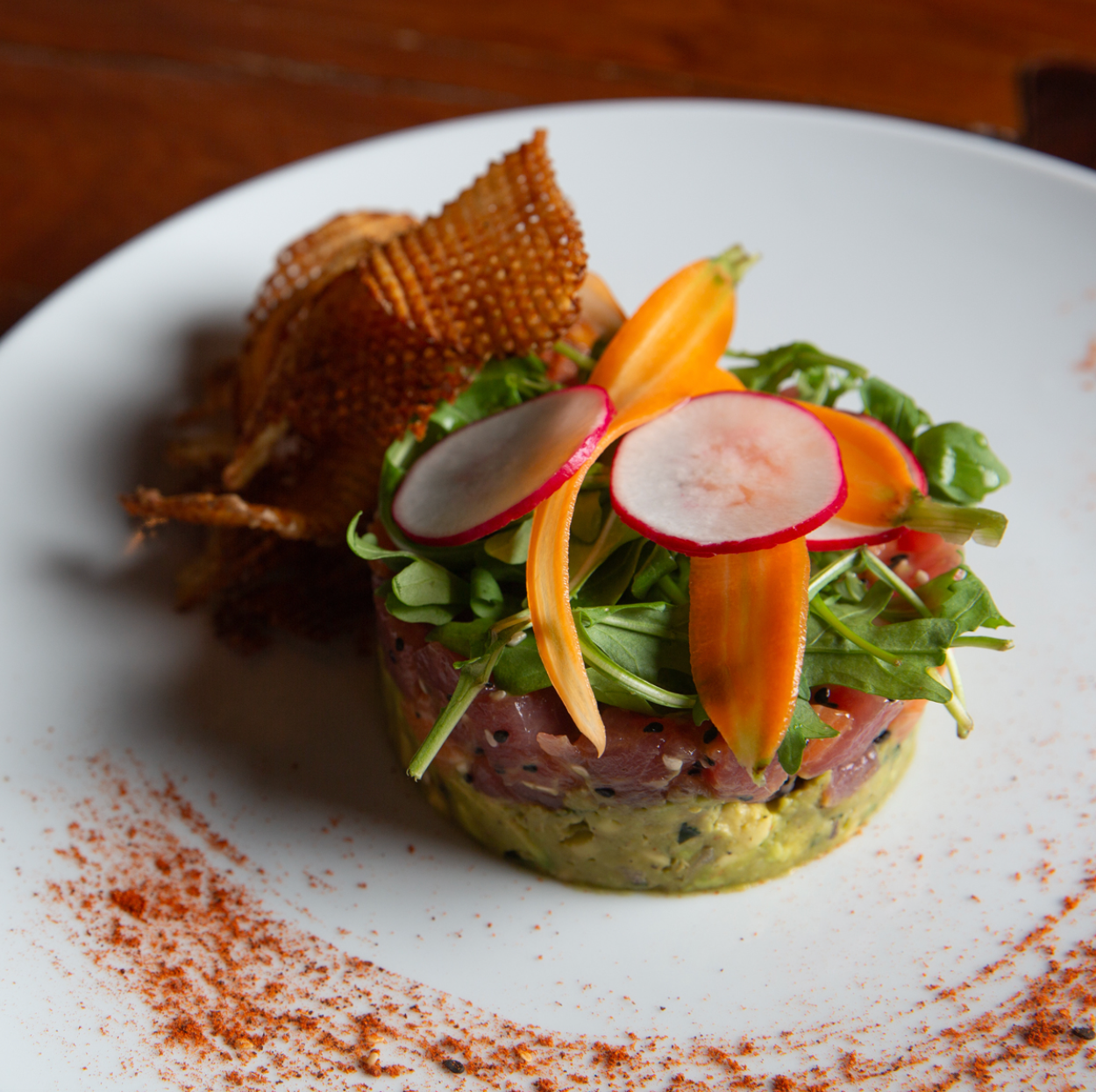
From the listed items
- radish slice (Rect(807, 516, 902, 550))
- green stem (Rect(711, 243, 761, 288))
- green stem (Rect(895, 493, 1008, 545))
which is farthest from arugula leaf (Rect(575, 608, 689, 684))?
green stem (Rect(711, 243, 761, 288))

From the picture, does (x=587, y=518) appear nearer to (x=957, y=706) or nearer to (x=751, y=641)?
(x=751, y=641)

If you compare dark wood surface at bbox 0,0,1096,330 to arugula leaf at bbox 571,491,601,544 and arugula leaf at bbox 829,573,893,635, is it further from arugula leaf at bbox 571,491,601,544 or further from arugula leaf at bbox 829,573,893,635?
arugula leaf at bbox 829,573,893,635

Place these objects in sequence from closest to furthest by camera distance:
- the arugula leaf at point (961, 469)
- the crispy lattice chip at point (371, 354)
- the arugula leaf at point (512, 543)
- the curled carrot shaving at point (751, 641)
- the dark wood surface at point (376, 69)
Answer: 1. the curled carrot shaving at point (751, 641)
2. the arugula leaf at point (512, 543)
3. the arugula leaf at point (961, 469)
4. the crispy lattice chip at point (371, 354)
5. the dark wood surface at point (376, 69)

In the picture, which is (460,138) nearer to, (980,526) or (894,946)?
(980,526)

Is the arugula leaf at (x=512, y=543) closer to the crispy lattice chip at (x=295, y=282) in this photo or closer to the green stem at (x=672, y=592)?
the green stem at (x=672, y=592)

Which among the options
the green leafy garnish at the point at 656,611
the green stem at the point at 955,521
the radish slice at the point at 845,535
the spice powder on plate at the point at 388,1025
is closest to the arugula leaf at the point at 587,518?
the green leafy garnish at the point at 656,611

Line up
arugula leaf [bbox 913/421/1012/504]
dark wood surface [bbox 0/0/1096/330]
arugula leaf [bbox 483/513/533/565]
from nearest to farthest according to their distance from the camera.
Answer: arugula leaf [bbox 483/513/533/565] < arugula leaf [bbox 913/421/1012/504] < dark wood surface [bbox 0/0/1096/330]
